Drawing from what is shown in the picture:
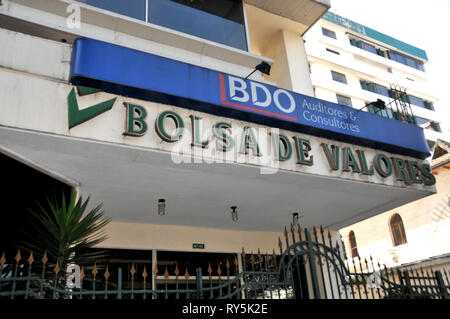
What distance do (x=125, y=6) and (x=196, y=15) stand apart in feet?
6.14

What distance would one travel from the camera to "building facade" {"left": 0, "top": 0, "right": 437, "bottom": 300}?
670 centimetres

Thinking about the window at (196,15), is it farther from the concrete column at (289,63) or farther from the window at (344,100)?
the window at (344,100)

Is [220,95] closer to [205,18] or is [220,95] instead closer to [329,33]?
[205,18]

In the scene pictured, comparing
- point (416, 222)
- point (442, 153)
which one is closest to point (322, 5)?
point (442, 153)

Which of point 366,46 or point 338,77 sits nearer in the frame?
point 338,77

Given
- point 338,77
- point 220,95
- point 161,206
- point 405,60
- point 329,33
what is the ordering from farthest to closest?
point 405,60 < point 329,33 < point 338,77 < point 161,206 < point 220,95

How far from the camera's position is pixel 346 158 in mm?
9242

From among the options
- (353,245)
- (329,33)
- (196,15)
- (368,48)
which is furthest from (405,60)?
(196,15)

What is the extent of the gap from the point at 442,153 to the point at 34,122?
20.0m

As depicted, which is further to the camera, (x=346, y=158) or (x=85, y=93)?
(x=346, y=158)

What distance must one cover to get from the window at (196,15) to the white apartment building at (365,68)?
20.0m

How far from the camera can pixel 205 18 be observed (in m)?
10.1
